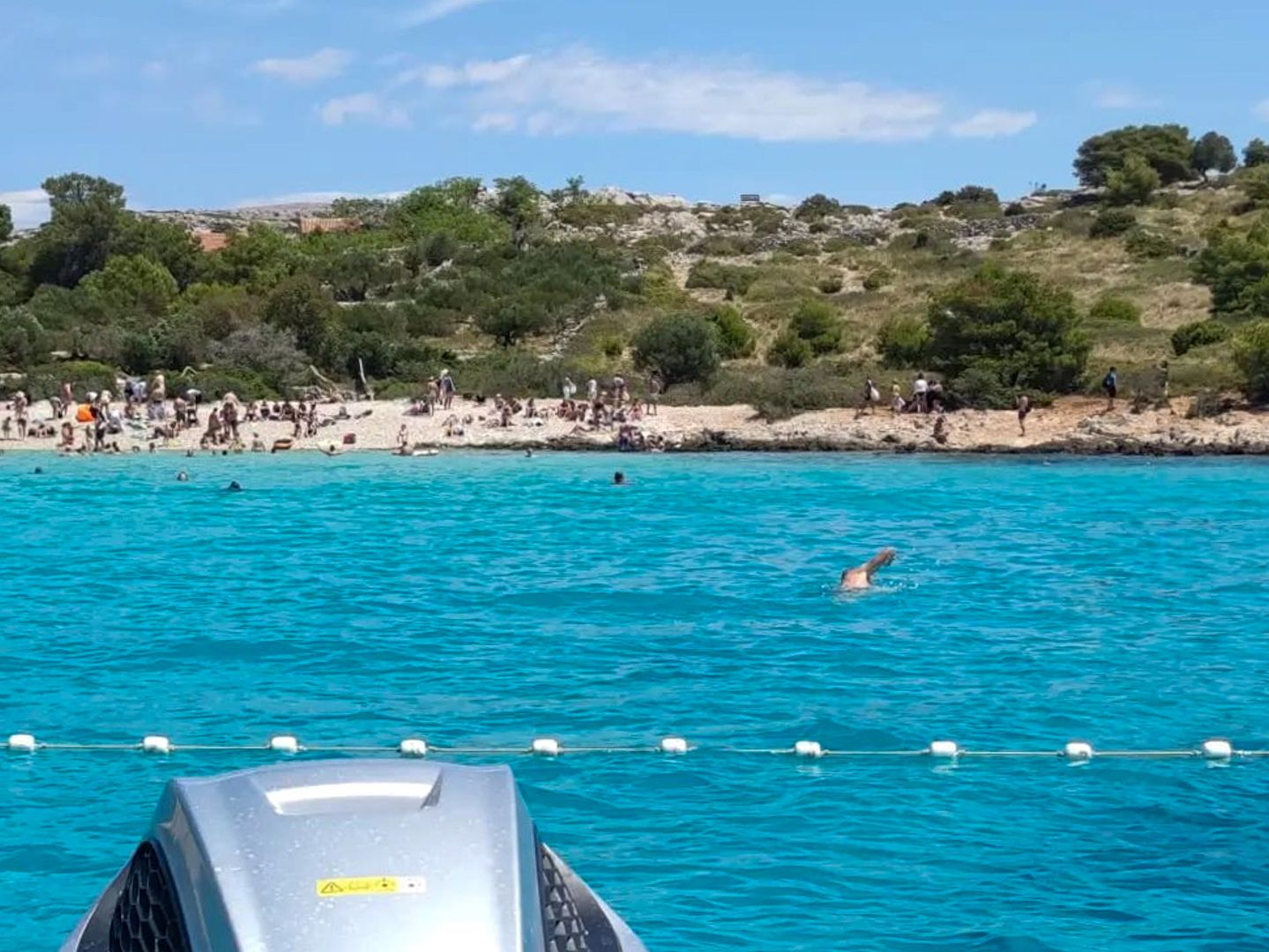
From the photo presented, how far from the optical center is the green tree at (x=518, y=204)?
9656 centimetres

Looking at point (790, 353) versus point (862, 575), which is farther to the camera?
point (790, 353)

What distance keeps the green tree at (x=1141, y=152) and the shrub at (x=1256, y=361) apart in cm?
5179

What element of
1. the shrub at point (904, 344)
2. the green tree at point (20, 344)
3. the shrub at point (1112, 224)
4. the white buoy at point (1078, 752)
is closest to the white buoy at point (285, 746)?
the white buoy at point (1078, 752)

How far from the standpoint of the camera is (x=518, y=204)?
10019 centimetres

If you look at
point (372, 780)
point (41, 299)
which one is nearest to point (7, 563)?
point (372, 780)

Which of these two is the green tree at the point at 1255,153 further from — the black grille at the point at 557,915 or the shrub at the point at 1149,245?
the black grille at the point at 557,915

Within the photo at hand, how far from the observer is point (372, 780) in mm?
4359

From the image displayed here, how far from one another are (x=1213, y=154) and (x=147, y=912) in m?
103

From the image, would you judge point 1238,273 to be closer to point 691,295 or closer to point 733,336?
point 733,336

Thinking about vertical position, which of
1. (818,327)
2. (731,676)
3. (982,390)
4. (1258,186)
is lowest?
(731,676)

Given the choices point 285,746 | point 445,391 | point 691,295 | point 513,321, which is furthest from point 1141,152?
point 285,746

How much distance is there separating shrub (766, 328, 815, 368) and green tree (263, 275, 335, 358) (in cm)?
1552

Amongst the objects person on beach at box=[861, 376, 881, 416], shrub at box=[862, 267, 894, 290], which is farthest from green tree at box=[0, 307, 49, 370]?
shrub at box=[862, 267, 894, 290]

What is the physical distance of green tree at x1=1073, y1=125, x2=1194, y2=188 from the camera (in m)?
96.4
